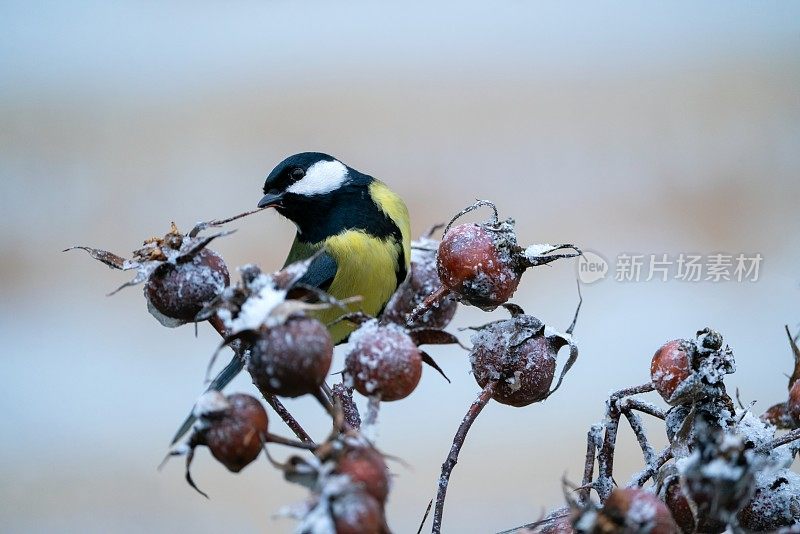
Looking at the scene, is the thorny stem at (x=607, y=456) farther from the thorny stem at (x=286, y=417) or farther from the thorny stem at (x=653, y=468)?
the thorny stem at (x=286, y=417)

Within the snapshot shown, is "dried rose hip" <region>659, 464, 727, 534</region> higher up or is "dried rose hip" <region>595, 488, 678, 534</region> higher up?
"dried rose hip" <region>595, 488, 678, 534</region>

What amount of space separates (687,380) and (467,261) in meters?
0.12

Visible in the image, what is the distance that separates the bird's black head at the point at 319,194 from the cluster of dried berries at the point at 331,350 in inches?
26.9

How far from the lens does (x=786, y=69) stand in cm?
220

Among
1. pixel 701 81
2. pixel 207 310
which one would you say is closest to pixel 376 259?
pixel 207 310

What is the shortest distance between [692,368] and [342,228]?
2.59 feet

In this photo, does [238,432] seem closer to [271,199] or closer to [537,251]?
[537,251]

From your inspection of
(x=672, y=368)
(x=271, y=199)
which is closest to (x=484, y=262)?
(x=672, y=368)

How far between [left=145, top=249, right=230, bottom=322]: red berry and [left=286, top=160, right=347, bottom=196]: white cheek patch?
2.49ft

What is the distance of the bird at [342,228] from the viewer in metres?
1.06

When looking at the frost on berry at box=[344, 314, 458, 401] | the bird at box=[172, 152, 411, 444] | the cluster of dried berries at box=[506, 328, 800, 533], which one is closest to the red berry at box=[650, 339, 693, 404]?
the cluster of dried berries at box=[506, 328, 800, 533]

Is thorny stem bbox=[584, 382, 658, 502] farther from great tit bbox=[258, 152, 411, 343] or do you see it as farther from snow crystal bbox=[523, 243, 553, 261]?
great tit bbox=[258, 152, 411, 343]

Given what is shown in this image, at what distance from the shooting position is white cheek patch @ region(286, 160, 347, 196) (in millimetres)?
1114

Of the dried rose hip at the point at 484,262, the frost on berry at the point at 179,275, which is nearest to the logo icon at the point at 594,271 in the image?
the dried rose hip at the point at 484,262
